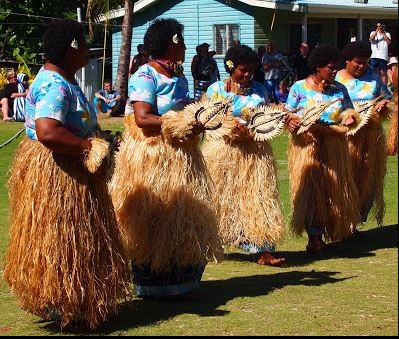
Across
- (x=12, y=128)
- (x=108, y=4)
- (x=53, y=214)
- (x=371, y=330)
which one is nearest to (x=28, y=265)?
(x=53, y=214)

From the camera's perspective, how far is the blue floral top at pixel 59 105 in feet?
17.3

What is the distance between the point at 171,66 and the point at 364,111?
2.68 metres

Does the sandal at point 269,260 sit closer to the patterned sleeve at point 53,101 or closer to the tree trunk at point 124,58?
the patterned sleeve at point 53,101

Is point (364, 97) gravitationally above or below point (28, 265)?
above

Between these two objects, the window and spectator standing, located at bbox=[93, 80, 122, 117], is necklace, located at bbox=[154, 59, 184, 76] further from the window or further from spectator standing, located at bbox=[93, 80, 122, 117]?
the window

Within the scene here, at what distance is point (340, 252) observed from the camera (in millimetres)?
8328

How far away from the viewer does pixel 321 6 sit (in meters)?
26.5

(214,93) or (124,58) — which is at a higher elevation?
(124,58)

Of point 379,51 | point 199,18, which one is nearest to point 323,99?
point 379,51

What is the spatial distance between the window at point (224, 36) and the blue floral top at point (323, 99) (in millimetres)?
19891

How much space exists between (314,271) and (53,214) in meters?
2.76

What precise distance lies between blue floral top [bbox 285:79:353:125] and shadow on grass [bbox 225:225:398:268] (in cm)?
118

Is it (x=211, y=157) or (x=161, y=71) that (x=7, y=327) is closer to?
(x=161, y=71)

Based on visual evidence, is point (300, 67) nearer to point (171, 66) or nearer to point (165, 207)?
point (171, 66)
